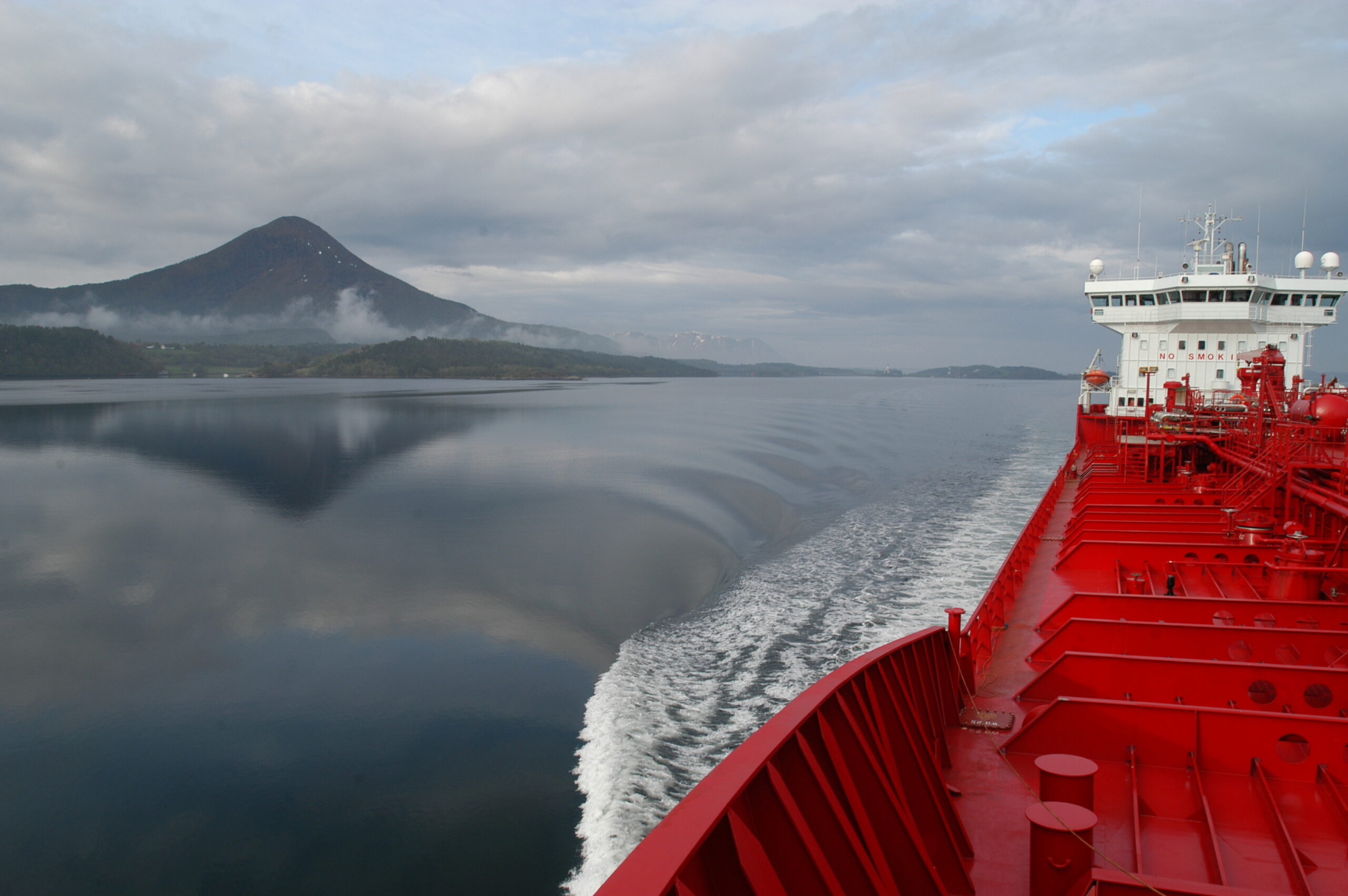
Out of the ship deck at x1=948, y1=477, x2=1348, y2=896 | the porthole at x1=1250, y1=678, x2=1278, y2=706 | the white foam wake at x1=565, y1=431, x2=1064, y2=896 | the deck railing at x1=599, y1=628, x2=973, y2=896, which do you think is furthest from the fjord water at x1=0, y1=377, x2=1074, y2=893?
the porthole at x1=1250, y1=678, x2=1278, y2=706

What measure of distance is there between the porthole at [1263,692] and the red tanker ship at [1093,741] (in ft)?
0.05

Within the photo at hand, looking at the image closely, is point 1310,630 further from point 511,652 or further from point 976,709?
point 511,652

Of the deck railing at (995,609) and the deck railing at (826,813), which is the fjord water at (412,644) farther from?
the deck railing at (826,813)

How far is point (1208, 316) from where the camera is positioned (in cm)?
2934

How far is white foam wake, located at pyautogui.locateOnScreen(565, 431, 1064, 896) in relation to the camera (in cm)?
911

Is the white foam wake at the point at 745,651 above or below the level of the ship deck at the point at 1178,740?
below

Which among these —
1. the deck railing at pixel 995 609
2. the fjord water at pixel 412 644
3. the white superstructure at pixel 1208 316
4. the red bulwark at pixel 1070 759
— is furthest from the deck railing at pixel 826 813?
the white superstructure at pixel 1208 316

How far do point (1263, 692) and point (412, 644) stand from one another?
41.1ft

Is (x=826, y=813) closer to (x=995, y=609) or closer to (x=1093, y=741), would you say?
(x=1093, y=741)

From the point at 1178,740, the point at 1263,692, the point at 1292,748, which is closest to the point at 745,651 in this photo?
the point at 1263,692

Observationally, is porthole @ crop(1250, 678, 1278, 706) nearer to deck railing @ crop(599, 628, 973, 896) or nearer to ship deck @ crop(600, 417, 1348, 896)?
ship deck @ crop(600, 417, 1348, 896)

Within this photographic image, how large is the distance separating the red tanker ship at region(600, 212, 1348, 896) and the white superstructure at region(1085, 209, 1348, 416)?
635 inches

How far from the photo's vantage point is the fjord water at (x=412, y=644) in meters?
8.55

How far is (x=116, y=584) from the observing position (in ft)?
58.6
